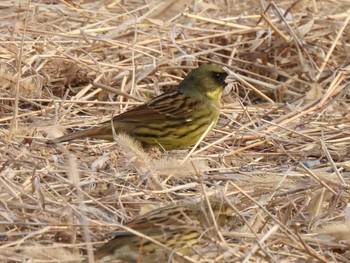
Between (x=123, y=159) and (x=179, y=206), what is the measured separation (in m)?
1.08

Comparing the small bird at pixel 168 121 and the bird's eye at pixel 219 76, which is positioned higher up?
the bird's eye at pixel 219 76

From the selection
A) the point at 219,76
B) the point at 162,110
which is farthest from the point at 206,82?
the point at 162,110

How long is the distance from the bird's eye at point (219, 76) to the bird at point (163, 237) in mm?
2106

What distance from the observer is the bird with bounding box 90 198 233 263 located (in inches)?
144

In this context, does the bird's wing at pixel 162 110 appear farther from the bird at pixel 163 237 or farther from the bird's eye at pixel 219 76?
the bird at pixel 163 237

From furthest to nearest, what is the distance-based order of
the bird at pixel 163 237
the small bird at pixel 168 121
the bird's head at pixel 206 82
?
the bird's head at pixel 206 82, the small bird at pixel 168 121, the bird at pixel 163 237

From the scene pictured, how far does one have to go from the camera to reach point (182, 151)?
5.86 meters

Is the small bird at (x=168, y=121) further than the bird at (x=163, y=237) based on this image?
Yes

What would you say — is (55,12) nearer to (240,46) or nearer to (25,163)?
(240,46)

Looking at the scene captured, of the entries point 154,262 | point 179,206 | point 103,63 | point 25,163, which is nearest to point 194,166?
point 179,206

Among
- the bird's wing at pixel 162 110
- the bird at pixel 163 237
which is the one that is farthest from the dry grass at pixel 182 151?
the bird's wing at pixel 162 110

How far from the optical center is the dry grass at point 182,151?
390 cm

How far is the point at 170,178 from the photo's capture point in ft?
15.9

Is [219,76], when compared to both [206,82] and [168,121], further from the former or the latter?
[168,121]
